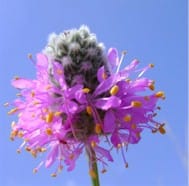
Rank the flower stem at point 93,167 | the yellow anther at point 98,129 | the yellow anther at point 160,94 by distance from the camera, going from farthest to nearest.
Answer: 1. the yellow anther at point 160,94
2. the yellow anther at point 98,129
3. the flower stem at point 93,167

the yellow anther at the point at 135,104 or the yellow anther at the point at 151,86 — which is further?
the yellow anther at the point at 151,86

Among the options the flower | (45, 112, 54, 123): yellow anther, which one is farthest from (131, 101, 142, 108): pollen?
(45, 112, 54, 123): yellow anther

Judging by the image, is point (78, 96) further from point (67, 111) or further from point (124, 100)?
point (124, 100)

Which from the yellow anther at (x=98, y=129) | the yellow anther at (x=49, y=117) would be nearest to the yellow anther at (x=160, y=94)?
the yellow anther at (x=98, y=129)

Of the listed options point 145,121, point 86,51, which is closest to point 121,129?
point 145,121

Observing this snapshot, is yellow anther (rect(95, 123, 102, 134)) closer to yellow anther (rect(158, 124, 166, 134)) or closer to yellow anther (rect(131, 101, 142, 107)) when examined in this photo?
yellow anther (rect(131, 101, 142, 107))

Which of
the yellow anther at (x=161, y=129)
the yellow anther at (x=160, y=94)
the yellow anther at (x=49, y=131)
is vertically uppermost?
the yellow anther at (x=160, y=94)

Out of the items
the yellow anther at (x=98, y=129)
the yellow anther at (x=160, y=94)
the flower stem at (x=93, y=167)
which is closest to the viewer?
the flower stem at (x=93, y=167)

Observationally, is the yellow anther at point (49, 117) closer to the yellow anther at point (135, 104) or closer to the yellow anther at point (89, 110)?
the yellow anther at point (89, 110)

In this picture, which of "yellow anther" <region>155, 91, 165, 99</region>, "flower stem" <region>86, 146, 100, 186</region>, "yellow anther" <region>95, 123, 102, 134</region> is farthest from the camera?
"yellow anther" <region>155, 91, 165, 99</region>
